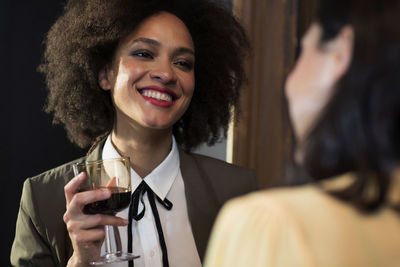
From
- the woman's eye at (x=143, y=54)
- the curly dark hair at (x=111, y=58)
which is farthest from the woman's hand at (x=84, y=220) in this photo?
the curly dark hair at (x=111, y=58)

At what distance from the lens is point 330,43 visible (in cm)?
61

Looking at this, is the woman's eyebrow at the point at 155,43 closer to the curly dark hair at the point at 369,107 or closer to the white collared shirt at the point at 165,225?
the white collared shirt at the point at 165,225

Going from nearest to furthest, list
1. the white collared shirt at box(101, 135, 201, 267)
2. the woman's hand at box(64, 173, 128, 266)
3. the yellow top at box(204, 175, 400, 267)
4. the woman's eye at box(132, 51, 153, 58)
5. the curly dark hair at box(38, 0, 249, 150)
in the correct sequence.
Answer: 1. the yellow top at box(204, 175, 400, 267)
2. the woman's hand at box(64, 173, 128, 266)
3. the white collared shirt at box(101, 135, 201, 267)
4. the woman's eye at box(132, 51, 153, 58)
5. the curly dark hair at box(38, 0, 249, 150)

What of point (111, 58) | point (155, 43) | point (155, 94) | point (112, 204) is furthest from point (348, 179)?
point (111, 58)

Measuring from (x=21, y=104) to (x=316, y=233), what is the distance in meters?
2.03

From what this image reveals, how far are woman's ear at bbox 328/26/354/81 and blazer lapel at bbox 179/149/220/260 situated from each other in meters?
1.21

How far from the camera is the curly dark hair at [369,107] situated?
551 mm

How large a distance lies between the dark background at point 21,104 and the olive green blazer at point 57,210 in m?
0.56

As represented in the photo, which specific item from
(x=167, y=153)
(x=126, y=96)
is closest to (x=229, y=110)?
(x=167, y=153)

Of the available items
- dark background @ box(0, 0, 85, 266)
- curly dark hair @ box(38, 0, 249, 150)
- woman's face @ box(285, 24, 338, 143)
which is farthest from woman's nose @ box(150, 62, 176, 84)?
woman's face @ box(285, 24, 338, 143)

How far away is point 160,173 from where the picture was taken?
180cm

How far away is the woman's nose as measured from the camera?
1.75 metres

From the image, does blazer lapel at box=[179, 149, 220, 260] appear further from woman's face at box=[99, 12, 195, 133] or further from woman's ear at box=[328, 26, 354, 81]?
woman's ear at box=[328, 26, 354, 81]

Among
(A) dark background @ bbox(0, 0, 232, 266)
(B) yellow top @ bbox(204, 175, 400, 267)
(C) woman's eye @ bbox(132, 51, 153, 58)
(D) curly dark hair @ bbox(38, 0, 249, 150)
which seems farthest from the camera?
(A) dark background @ bbox(0, 0, 232, 266)
